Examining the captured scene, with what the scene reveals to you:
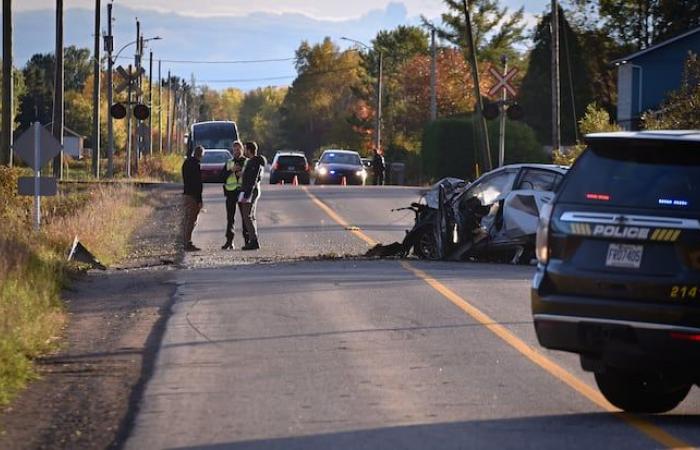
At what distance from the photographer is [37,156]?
937 inches

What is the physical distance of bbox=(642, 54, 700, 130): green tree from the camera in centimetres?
2939

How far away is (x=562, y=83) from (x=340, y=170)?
21.0m

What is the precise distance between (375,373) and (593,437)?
2.67 m

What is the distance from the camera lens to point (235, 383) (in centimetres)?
1046

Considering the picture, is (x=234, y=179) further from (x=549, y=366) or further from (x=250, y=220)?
(x=549, y=366)

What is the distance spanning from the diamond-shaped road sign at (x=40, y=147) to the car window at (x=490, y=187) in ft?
24.7

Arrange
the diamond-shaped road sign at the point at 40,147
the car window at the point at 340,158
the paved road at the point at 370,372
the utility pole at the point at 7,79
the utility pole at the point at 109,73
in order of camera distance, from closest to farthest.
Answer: the paved road at the point at 370,372 < the diamond-shaped road sign at the point at 40,147 < the utility pole at the point at 7,79 < the car window at the point at 340,158 < the utility pole at the point at 109,73

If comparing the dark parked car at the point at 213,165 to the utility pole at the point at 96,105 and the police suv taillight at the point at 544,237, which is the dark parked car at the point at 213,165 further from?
the police suv taillight at the point at 544,237

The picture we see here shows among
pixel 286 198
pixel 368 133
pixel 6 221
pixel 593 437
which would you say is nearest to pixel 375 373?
pixel 593 437

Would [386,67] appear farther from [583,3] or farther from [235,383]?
[235,383]

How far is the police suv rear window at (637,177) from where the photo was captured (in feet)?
28.6

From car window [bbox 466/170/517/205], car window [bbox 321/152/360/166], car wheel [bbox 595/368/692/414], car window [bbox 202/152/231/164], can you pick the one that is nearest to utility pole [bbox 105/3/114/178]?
car window [bbox 202/152/231/164]

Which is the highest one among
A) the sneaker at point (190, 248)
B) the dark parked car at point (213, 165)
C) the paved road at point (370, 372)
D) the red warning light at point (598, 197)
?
the red warning light at point (598, 197)

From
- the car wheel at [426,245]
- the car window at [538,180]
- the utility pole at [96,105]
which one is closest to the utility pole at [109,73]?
the utility pole at [96,105]
